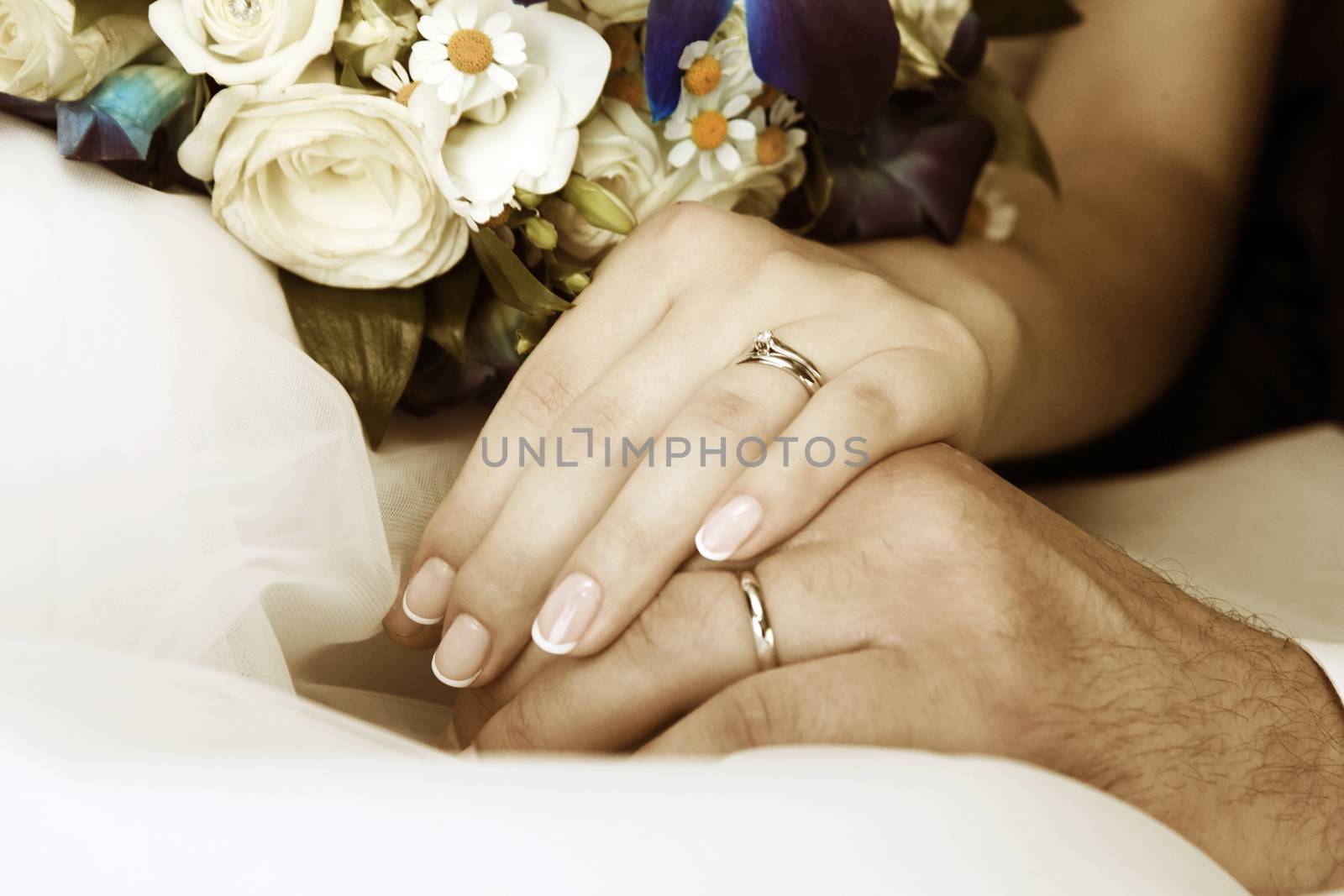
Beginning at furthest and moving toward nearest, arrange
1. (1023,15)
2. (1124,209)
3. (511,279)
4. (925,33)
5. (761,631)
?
(1124,209)
(1023,15)
(925,33)
(511,279)
(761,631)

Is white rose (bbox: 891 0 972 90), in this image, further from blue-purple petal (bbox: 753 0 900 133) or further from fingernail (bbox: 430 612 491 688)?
fingernail (bbox: 430 612 491 688)

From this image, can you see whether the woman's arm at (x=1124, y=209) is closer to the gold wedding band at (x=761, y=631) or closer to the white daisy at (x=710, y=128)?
the white daisy at (x=710, y=128)

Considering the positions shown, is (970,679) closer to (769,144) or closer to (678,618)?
(678,618)

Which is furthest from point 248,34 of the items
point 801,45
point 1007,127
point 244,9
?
point 1007,127

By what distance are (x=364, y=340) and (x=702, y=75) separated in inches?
11.3

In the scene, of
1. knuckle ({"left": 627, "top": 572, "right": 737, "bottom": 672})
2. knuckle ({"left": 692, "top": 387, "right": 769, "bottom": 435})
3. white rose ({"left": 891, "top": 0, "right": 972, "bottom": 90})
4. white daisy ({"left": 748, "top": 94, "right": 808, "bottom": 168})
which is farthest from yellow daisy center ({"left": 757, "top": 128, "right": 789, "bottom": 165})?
knuckle ({"left": 627, "top": 572, "right": 737, "bottom": 672})

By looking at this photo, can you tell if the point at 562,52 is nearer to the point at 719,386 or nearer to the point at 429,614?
the point at 719,386

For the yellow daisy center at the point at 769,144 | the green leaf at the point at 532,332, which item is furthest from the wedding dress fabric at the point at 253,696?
the yellow daisy center at the point at 769,144

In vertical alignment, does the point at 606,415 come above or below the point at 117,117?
below

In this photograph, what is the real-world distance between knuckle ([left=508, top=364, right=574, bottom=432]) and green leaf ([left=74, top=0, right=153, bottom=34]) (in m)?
0.32

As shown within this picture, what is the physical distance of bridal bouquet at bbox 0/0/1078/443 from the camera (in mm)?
603

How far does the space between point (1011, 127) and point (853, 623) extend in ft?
1.92

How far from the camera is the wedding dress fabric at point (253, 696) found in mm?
340

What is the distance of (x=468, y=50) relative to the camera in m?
0.60
